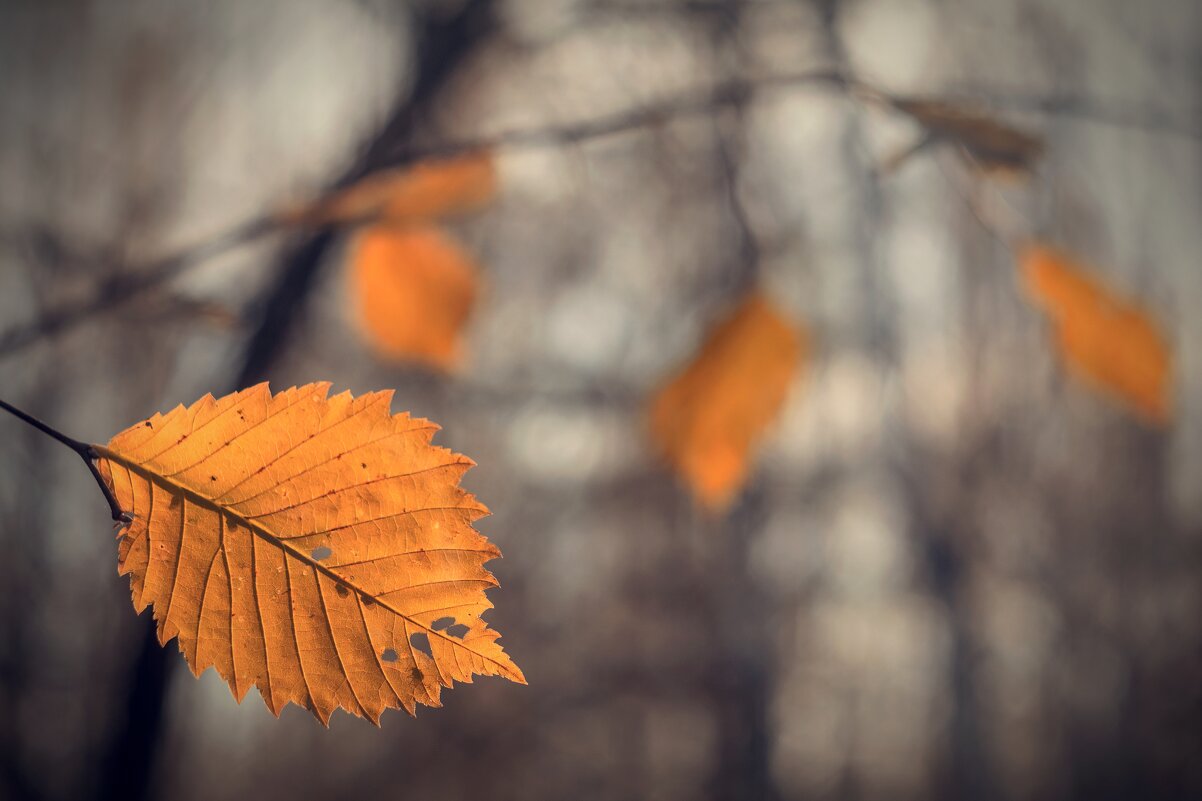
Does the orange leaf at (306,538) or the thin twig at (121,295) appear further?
the thin twig at (121,295)

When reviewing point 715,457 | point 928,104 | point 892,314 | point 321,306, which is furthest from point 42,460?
point 892,314

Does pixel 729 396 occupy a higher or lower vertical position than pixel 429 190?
lower

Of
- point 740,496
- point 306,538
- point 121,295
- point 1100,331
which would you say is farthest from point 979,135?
point 740,496

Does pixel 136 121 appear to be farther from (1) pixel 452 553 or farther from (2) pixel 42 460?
(1) pixel 452 553

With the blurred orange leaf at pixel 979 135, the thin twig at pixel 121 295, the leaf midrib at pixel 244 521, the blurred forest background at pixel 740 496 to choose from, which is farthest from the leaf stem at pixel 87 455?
the blurred forest background at pixel 740 496

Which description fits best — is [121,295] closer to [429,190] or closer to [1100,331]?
[429,190]

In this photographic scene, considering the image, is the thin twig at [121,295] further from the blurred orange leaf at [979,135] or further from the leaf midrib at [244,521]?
the blurred orange leaf at [979,135]
